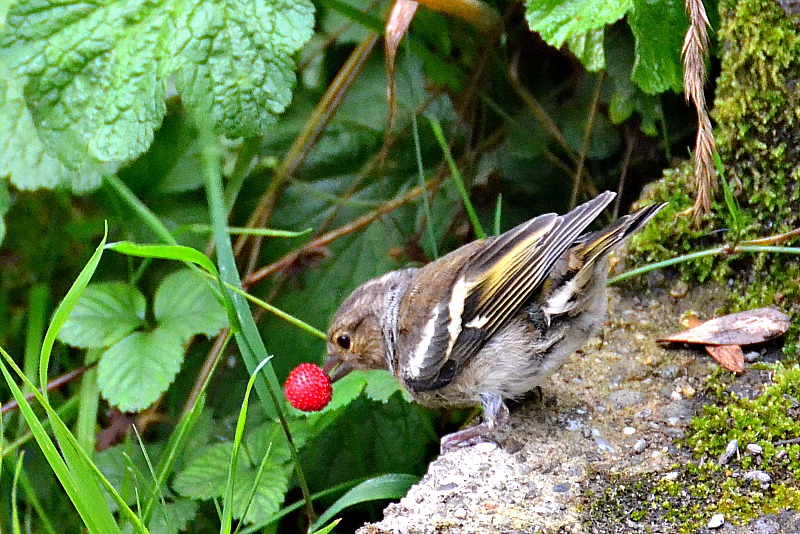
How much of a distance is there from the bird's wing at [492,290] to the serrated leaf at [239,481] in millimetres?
608

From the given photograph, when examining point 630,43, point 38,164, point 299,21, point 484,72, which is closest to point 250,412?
point 38,164

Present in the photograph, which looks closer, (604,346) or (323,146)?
(604,346)

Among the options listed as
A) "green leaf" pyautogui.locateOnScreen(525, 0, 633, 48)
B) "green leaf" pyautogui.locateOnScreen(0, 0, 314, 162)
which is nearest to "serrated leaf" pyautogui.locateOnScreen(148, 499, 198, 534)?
"green leaf" pyautogui.locateOnScreen(0, 0, 314, 162)

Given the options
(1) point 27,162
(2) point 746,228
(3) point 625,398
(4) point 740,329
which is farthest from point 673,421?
(1) point 27,162

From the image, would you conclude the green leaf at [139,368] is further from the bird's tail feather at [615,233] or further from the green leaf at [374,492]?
the bird's tail feather at [615,233]

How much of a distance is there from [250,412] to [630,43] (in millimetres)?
2271

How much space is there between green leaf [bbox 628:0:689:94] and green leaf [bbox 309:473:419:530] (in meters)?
1.73

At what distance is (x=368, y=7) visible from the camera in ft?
13.3

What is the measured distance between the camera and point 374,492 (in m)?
2.77

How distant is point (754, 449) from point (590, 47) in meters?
1.61

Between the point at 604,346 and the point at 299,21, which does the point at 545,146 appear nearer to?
the point at 604,346

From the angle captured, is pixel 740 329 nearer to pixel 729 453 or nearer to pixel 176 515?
pixel 729 453

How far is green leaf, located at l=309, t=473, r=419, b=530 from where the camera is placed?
8.89ft

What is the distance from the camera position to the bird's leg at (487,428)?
2.81m
